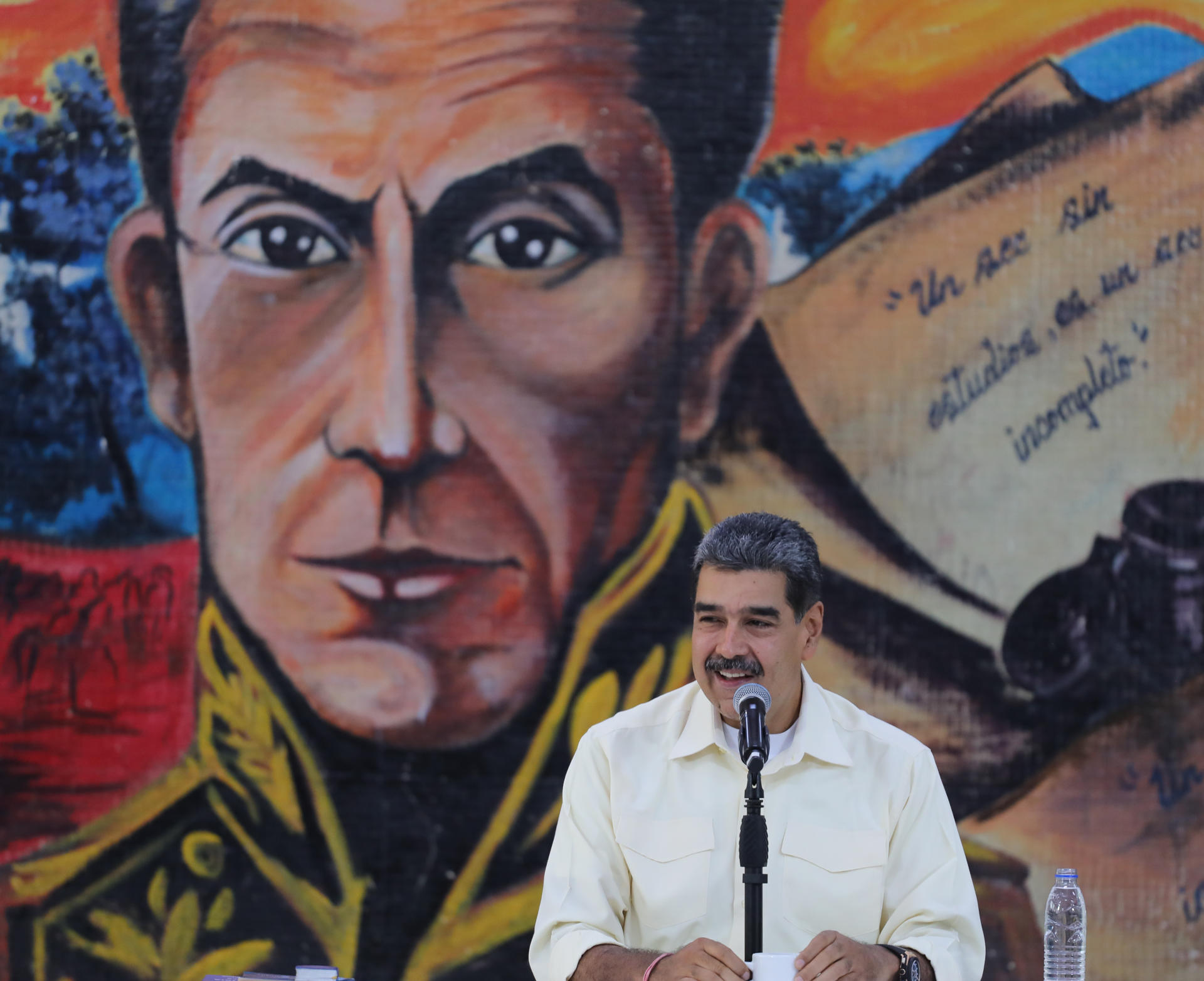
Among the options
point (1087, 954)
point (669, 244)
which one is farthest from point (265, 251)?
point (1087, 954)

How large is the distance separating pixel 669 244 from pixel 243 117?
143cm

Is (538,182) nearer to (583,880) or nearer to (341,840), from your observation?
(341,840)

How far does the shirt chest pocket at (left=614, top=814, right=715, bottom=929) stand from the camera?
107 inches

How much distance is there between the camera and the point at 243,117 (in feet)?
15.4

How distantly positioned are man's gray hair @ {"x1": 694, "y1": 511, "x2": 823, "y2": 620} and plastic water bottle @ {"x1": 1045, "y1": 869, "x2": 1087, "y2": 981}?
35.0 inches

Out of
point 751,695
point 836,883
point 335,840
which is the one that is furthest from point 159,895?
point 751,695

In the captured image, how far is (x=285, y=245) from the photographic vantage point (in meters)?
4.68

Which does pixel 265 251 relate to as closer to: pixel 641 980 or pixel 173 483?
pixel 173 483

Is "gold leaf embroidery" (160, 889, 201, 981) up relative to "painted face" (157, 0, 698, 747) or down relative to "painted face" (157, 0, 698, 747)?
down

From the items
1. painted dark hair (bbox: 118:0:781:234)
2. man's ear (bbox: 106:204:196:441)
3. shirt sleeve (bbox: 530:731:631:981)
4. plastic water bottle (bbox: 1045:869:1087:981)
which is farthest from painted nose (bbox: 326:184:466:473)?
plastic water bottle (bbox: 1045:869:1087:981)

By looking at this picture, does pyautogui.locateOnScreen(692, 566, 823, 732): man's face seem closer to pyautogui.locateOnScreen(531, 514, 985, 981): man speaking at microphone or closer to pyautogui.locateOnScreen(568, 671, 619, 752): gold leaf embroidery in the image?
pyautogui.locateOnScreen(531, 514, 985, 981): man speaking at microphone

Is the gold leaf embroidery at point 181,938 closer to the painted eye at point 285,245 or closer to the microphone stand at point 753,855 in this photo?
the painted eye at point 285,245

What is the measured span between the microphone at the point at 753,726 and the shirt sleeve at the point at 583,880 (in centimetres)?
48

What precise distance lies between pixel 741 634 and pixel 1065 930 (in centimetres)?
151
